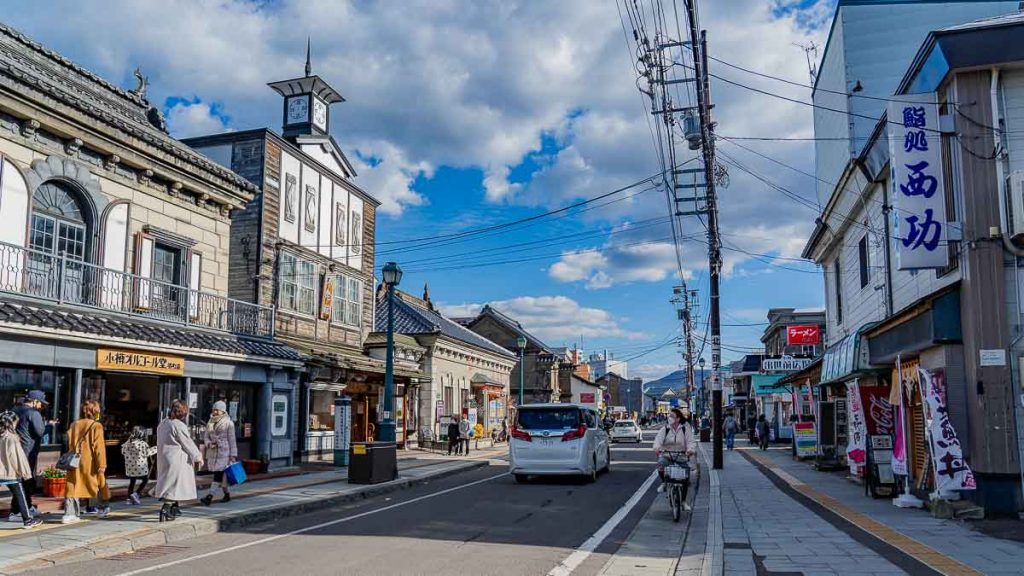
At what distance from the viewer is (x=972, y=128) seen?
1241 cm

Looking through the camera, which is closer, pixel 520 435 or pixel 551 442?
pixel 551 442

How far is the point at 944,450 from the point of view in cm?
1192

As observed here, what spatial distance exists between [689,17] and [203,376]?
12.4 metres

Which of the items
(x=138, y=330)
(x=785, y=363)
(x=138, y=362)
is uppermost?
(x=785, y=363)

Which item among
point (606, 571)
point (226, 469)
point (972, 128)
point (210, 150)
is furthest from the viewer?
point (210, 150)

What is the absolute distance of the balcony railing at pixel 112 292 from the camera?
14070 mm

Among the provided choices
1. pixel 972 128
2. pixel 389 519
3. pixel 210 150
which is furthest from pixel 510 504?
pixel 210 150

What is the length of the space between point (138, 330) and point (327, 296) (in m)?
11.4

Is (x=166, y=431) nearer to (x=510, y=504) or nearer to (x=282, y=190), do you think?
(x=510, y=504)

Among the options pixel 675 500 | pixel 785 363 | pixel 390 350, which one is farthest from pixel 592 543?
pixel 785 363

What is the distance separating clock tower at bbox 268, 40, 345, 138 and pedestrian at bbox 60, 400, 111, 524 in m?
16.2

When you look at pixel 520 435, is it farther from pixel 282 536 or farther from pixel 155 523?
pixel 155 523

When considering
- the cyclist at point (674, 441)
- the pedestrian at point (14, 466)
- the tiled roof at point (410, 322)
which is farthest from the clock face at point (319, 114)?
the cyclist at point (674, 441)

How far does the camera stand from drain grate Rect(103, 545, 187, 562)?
9.42m
